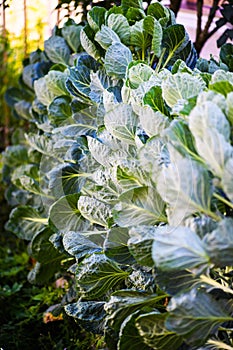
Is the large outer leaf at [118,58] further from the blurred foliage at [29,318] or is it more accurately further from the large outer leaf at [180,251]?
the blurred foliage at [29,318]

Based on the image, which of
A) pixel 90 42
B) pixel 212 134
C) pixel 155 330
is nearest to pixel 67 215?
pixel 90 42

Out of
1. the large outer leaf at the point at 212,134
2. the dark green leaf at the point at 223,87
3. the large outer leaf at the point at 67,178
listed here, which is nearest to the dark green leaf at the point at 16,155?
the large outer leaf at the point at 67,178

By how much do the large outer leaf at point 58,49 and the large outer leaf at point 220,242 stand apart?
1.38 meters

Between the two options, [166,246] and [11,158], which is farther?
[11,158]

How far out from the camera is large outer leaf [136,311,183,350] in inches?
35.9

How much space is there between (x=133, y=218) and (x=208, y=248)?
251mm

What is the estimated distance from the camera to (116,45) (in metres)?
1.39

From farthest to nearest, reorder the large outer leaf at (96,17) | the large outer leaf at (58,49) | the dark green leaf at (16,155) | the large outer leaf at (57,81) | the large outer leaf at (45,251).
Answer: the dark green leaf at (16,155)
the large outer leaf at (58,49)
the large outer leaf at (57,81)
the large outer leaf at (45,251)
the large outer leaf at (96,17)

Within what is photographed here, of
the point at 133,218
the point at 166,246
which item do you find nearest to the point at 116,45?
the point at 133,218

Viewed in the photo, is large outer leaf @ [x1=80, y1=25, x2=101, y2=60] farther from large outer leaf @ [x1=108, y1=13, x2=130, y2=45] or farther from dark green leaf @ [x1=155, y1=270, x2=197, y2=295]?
dark green leaf @ [x1=155, y1=270, x2=197, y2=295]

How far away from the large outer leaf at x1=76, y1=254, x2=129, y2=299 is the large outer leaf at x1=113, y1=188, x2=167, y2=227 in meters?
0.17

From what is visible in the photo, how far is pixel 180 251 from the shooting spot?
806 mm

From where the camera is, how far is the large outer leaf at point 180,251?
0.80 m

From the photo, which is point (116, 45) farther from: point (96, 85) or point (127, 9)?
point (127, 9)
